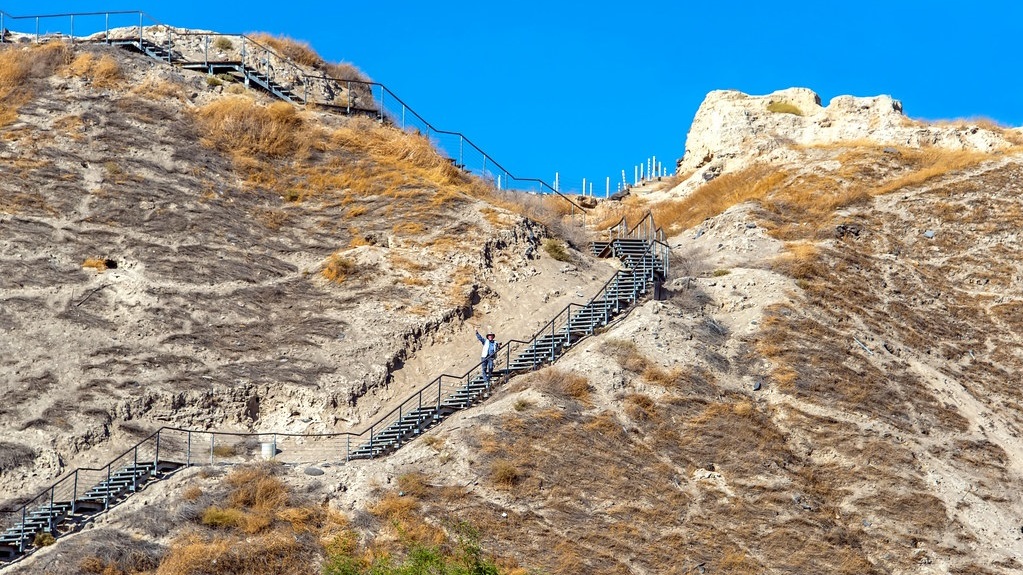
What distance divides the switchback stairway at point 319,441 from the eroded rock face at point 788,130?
2046cm

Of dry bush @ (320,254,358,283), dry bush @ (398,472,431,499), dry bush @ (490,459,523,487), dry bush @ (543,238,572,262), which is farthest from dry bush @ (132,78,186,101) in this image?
dry bush @ (490,459,523,487)

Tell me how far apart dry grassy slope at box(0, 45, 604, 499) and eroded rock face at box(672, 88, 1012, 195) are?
707 inches

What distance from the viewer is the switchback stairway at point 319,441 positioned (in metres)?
34.3

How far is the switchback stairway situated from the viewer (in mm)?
34281

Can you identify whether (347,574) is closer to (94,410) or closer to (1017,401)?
(94,410)

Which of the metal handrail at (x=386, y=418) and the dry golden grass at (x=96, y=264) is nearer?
the metal handrail at (x=386, y=418)

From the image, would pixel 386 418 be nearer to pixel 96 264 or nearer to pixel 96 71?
pixel 96 264

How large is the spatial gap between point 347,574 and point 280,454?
1069 centimetres

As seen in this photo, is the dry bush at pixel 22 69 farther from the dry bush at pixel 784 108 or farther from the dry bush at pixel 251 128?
the dry bush at pixel 784 108

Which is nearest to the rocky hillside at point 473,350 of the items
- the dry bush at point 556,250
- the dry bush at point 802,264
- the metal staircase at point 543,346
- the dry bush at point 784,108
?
the dry bush at point 802,264

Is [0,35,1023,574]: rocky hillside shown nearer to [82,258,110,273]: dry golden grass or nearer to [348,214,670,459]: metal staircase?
[82,258,110,273]: dry golden grass

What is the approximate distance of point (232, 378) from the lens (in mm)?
41875

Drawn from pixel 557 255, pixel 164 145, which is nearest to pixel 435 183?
pixel 557 255

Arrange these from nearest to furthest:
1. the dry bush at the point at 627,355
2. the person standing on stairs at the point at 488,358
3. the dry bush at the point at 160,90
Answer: the dry bush at the point at 627,355 → the person standing on stairs at the point at 488,358 → the dry bush at the point at 160,90
